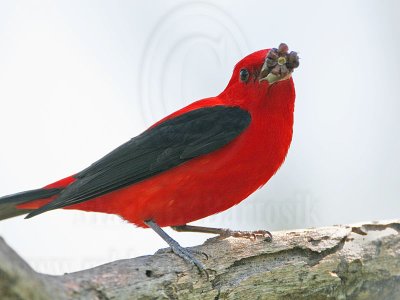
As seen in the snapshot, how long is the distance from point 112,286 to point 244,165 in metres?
1.63

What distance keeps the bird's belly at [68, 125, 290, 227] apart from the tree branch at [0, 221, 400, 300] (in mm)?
372

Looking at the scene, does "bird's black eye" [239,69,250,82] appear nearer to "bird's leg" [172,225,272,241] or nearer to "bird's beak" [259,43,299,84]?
"bird's beak" [259,43,299,84]

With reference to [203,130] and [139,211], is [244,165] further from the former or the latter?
[139,211]

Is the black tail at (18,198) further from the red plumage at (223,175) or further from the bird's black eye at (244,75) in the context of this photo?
the bird's black eye at (244,75)

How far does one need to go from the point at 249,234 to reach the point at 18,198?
2034 mm

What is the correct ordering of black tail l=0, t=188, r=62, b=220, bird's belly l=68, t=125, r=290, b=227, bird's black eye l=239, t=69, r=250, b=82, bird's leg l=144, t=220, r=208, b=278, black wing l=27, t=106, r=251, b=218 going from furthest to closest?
bird's black eye l=239, t=69, r=250, b=82 < black tail l=0, t=188, r=62, b=220 < black wing l=27, t=106, r=251, b=218 < bird's belly l=68, t=125, r=290, b=227 < bird's leg l=144, t=220, r=208, b=278

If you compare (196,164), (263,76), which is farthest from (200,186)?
(263,76)

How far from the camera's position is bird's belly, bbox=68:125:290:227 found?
5.83 metres

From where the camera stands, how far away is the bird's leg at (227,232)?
237 inches

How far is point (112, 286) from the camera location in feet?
15.8

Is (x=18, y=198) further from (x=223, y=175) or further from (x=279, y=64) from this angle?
(x=279, y=64)

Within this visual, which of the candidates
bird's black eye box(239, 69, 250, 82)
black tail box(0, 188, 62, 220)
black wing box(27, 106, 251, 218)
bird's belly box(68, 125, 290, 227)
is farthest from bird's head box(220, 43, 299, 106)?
black tail box(0, 188, 62, 220)

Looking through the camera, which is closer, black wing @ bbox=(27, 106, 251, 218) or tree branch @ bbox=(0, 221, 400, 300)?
tree branch @ bbox=(0, 221, 400, 300)

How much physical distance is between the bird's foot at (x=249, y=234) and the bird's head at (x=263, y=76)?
1127mm
